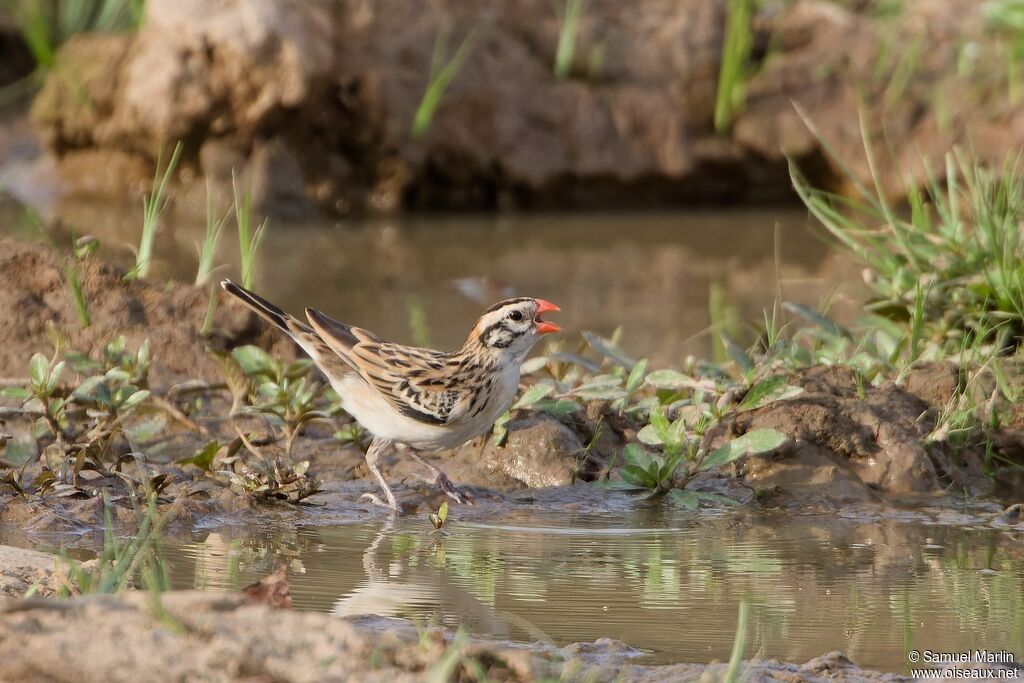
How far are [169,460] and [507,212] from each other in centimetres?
755

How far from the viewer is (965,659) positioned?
4.05 meters

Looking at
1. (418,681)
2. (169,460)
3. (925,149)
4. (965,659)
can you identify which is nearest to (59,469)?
(169,460)

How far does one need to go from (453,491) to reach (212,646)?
8.52 feet

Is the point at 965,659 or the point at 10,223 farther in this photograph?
the point at 10,223

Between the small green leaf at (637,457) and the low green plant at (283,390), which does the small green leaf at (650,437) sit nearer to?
the small green leaf at (637,457)

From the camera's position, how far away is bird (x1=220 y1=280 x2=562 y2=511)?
5863mm

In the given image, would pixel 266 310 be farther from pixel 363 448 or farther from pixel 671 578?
pixel 671 578

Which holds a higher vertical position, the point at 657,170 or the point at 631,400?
the point at 657,170

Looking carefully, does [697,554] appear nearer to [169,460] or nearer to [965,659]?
[965,659]

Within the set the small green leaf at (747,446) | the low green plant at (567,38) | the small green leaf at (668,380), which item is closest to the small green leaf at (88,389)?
the small green leaf at (668,380)

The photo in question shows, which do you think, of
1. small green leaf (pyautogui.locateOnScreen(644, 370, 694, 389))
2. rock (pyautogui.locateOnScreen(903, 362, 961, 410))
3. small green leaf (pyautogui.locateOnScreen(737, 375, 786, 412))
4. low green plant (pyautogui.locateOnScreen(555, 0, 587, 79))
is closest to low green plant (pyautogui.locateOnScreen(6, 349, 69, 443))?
small green leaf (pyautogui.locateOnScreen(644, 370, 694, 389))

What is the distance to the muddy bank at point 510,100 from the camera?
477 inches

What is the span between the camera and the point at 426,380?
5.92 meters

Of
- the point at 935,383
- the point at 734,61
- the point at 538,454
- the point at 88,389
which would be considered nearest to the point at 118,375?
the point at 88,389
